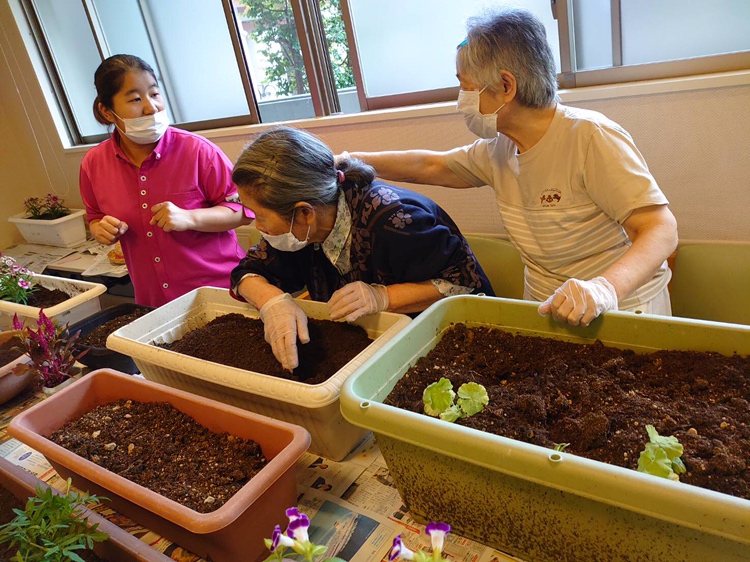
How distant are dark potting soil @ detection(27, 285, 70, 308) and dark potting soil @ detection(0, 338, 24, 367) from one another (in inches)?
15.2

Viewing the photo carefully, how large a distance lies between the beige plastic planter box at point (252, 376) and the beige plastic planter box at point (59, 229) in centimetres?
224

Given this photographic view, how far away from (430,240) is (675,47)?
1.22 m

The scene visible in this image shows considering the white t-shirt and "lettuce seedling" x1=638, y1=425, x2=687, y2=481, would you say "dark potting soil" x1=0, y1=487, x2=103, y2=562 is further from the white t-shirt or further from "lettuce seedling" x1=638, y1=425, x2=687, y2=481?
the white t-shirt

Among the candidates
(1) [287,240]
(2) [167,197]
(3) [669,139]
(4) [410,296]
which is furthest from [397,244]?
(3) [669,139]

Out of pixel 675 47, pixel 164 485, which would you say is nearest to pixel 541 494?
pixel 164 485

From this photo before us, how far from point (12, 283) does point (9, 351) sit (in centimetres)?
46

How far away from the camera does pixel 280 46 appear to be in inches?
107

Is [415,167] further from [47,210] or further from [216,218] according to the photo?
[47,210]

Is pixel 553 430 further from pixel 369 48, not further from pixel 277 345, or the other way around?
pixel 369 48

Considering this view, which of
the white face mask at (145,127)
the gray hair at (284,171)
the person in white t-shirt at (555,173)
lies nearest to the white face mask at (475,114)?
the person in white t-shirt at (555,173)

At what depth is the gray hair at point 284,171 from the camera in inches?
48.6

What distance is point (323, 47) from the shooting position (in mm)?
2553

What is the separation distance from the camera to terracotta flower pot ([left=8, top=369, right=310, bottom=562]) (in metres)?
0.78

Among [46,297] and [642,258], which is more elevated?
[642,258]
